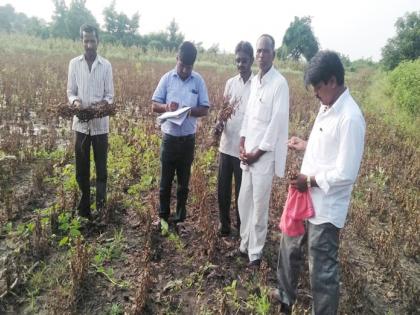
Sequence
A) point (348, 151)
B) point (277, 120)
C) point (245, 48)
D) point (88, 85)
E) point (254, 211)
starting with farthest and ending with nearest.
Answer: point (88, 85) → point (245, 48) → point (254, 211) → point (277, 120) → point (348, 151)

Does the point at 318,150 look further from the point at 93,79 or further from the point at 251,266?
the point at 93,79

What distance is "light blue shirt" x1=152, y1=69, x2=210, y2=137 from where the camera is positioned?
3.51 metres

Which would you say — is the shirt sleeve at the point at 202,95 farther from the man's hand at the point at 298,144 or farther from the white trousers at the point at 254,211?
the man's hand at the point at 298,144

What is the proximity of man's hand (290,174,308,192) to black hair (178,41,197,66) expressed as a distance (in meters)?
1.71

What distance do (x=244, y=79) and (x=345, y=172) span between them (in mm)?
1730

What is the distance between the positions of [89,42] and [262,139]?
6.71 ft

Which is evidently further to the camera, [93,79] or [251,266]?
[93,79]

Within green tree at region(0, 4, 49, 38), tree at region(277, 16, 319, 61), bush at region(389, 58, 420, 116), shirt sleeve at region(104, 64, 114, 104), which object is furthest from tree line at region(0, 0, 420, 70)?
shirt sleeve at region(104, 64, 114, 104)

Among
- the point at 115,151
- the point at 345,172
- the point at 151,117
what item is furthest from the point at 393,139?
the point at 345,172

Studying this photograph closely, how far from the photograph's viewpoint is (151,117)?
25.9 feet

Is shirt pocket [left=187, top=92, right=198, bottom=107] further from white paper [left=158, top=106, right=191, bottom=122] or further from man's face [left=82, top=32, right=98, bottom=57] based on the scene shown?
man's face [left=82, top=32, right=98, bottom=57]

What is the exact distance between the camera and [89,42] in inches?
137

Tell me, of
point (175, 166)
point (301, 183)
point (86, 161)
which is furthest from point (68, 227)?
point (301, 183)

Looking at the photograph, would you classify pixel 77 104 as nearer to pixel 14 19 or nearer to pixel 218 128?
pixel 218 128
